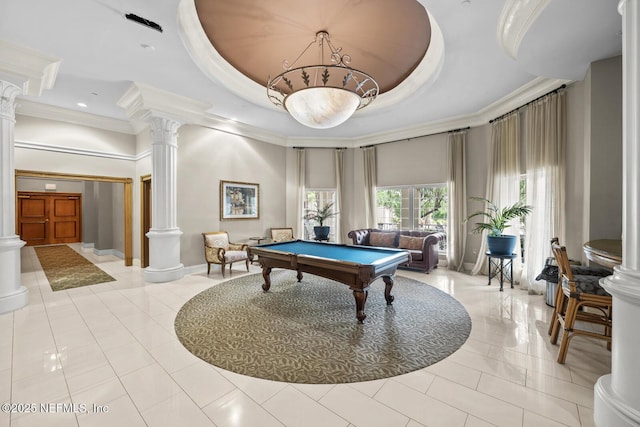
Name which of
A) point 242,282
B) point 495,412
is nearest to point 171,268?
point 242,282

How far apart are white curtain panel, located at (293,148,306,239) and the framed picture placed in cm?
128

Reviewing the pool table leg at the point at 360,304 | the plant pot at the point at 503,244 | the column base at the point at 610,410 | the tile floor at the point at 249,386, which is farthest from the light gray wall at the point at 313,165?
the pool table leg at the point at 360,304

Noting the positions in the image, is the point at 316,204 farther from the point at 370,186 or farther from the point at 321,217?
the point at 370,186

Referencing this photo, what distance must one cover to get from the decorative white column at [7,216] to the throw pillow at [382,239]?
6.63 metres

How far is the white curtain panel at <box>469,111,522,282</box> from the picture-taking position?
5094mm

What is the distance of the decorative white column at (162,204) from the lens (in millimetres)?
5297

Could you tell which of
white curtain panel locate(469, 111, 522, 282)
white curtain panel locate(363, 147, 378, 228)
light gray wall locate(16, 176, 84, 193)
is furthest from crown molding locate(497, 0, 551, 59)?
light gray wall locate(16, 176, 84, 193)

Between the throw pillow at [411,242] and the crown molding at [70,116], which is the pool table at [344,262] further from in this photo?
the crown molding at [70,116]

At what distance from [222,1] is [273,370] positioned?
12.7 feet

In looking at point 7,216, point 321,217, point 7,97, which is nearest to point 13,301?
point 7,216

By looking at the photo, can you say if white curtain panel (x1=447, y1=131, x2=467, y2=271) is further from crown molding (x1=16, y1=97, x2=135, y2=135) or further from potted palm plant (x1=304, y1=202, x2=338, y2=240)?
crown molding (x1=16, y1=97, x2=135, y2=135)

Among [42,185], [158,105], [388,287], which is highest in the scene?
[158,105]

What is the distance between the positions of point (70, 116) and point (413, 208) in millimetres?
8312

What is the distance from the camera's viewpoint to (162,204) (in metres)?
5.34
